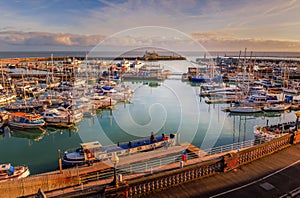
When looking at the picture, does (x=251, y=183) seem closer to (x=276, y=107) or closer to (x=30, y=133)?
(x=30, y=133)

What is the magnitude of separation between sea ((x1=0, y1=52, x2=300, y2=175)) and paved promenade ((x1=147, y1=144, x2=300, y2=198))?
35.4 ft

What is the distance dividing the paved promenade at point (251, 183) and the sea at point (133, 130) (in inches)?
425

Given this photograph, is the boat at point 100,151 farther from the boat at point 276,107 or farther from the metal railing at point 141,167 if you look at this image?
the boat at point 276,107

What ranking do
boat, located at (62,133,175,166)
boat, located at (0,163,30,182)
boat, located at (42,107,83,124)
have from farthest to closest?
boat, located at (42,107,83,124), boat, located at (62,133,175,166), boat, located at (0,163,30,182)

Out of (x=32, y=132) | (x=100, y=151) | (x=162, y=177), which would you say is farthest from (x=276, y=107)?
(x=32, y=132)

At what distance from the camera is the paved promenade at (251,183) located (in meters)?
7.18

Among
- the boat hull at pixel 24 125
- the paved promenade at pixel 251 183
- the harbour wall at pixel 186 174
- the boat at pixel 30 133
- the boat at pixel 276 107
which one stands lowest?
the boat at pixel 30 133

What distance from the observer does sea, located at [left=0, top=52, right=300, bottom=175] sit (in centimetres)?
1952

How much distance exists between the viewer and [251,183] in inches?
305

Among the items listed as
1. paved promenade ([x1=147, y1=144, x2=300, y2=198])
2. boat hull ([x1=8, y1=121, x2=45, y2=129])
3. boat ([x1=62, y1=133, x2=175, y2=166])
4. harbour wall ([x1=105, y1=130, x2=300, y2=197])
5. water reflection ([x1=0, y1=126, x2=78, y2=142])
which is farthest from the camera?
boat hull ([x1=8, y1=121, x2=45, y2=129])

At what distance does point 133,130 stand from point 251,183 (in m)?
17.4

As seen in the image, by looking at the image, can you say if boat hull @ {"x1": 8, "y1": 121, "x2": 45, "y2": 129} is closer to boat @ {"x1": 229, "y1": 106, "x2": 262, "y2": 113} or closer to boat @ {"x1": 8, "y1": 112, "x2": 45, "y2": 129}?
boat @ {"x1": 8, "y1": 112, "x2": 45, "y2": 129}

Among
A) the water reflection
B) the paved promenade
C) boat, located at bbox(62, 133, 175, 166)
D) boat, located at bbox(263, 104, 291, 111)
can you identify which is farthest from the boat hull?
boat, located at bbox(263, 104, 291, 111)

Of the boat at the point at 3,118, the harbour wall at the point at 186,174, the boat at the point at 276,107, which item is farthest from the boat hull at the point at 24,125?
the boat at the point at 276,107
